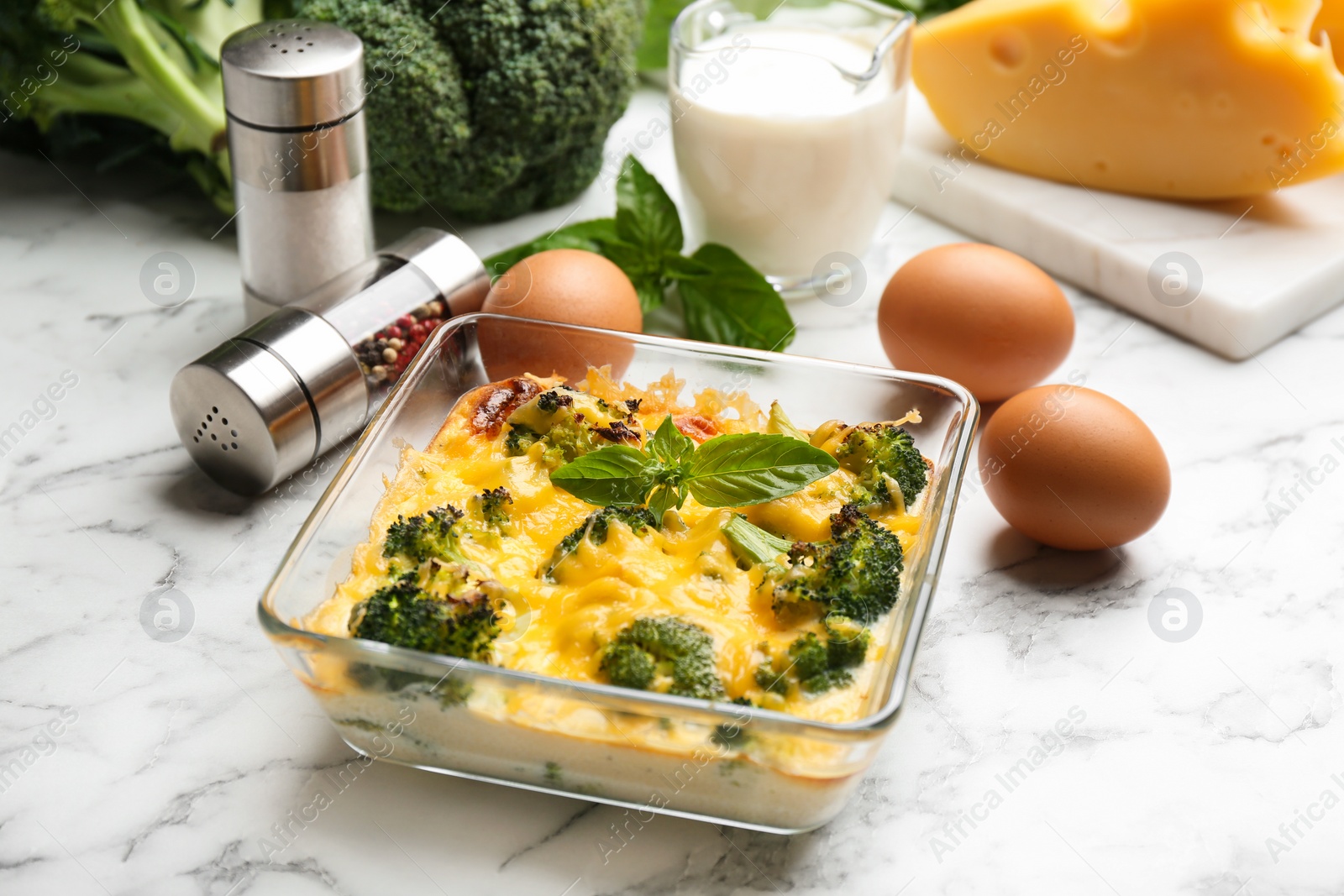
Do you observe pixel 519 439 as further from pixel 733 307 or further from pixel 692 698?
pixel 733 307

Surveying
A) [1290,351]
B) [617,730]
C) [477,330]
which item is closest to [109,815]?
[617,730]

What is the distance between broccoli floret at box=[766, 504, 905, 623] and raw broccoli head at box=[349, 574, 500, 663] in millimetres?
389

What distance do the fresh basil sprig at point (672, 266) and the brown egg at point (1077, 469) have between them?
1.94 ft

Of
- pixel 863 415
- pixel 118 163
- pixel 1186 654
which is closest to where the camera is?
pixel 1186 654

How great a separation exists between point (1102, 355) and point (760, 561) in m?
1.26

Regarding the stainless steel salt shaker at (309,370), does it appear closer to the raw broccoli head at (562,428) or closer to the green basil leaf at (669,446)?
the raw broccoli head at (562,428)

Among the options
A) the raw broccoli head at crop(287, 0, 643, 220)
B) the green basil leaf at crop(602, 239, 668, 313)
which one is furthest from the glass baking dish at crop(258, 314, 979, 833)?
the raw broccoli head at crop(287, 0, 643, 220)

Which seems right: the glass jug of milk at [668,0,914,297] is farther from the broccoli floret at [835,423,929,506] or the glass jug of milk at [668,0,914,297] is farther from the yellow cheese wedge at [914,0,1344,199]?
the broccoli floret at [835,423,929,506]

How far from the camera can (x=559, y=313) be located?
2.21 metres

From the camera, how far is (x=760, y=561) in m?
1.65

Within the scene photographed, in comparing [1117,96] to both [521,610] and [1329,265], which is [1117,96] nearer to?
[1329,265]

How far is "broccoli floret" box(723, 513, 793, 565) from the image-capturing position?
65.1 inches

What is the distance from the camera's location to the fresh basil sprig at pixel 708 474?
5.66 feet

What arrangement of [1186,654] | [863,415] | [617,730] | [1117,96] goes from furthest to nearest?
[1117,96] → [863,415] → [1186,654] → [617,730]
